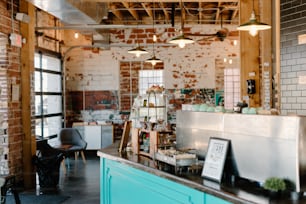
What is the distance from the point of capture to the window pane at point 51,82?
10312 mm

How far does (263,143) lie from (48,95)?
8.58 m

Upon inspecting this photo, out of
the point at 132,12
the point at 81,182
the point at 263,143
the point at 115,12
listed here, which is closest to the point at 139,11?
the point at 132,12

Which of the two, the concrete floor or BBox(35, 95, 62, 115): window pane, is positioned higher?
BBox(35, 95, 62, 115): window pane

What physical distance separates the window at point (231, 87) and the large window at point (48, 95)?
472cm

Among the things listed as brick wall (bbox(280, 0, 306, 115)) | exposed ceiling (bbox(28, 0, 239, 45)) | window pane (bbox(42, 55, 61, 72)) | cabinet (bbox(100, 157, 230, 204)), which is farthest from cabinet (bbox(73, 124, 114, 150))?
brick wall (bbox(280, 0, 306, 115))

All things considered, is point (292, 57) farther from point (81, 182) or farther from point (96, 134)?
point (96, 134)

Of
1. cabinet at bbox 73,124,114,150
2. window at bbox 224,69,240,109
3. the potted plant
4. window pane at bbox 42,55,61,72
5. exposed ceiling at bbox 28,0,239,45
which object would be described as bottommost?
cabinet at bbox 73,124,114,150

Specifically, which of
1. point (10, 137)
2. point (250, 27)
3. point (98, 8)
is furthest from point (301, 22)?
point (10, 137)

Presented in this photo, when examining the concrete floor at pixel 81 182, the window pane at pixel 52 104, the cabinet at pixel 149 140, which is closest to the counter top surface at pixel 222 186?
the cabinet at pixel 149 140

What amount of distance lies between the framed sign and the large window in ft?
23.6

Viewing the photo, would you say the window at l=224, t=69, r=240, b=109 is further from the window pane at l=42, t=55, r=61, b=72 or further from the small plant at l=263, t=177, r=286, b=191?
the small plant at l=263, t=177, r=286, b=191

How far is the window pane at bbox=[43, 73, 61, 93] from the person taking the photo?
10312 mm

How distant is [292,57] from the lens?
4.54 m

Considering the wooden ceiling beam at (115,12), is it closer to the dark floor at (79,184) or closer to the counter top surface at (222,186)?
the dark floor at (79,184)
